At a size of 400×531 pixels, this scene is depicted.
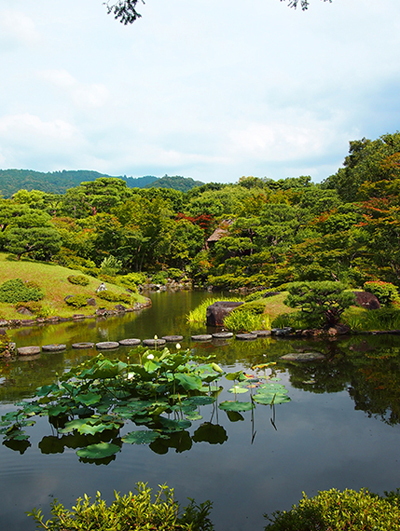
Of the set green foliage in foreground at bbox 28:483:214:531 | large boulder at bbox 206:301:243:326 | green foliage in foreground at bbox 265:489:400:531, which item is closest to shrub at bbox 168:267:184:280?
large boulder at bbox 206:301:243:326

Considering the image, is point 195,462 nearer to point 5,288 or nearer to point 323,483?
point 323,483

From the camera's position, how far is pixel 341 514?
257 cm

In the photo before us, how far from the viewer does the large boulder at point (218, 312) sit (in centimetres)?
1205

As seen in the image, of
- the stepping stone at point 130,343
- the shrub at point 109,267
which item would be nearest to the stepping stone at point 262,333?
the stepping stone at point 130,343

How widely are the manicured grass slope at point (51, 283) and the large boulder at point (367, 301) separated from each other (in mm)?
10653

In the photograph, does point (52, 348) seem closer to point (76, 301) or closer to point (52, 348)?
point (52, 348)

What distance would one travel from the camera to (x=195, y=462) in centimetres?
371

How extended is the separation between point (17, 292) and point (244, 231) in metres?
15.7

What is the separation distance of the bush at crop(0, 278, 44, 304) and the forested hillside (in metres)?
3.15

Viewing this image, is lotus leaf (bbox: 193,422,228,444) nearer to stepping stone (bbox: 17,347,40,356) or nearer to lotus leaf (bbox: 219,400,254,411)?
lotus leaf (bbox: 219,400,254,411)

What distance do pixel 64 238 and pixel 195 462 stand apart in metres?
24.2

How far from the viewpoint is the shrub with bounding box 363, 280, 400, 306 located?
11.0 m

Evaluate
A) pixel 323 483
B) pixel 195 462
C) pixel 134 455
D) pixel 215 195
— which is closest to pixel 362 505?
pixel 323 483

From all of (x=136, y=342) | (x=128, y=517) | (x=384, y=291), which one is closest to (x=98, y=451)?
(x=128, y=517)
